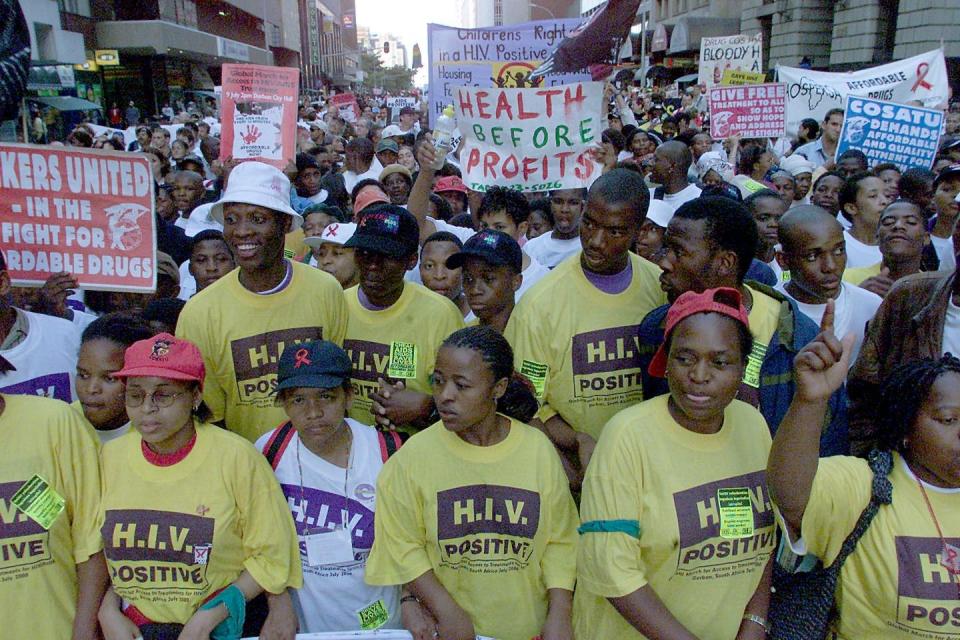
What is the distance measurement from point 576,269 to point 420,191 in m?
1.72

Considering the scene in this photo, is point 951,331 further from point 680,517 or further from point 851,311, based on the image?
point 680,517

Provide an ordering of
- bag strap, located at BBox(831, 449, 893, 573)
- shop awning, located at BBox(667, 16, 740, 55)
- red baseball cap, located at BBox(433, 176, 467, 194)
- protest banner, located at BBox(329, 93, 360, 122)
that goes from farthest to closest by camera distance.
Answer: shop awning, located at BBox(667, 16, 740, 55), protest banner, located at BBox(329, 93, 360, 122), red baseball cap, located at BBox(433, 176, 467, 194), bag strap, located at BBox(831, 449, 893, 573)

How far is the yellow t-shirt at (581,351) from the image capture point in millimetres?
2951

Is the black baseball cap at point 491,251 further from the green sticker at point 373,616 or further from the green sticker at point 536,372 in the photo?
the green sticker at point 373,616

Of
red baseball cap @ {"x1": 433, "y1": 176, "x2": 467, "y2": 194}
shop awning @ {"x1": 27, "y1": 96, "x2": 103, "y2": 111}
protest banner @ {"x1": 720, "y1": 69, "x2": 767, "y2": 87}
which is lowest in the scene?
red baseball cap @ {"x1": 433, "y1": 176, "x2": 467, "y2": 194}

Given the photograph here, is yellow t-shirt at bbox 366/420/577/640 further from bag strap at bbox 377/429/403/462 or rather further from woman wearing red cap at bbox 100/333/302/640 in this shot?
woman wearing red cap at bbox 100/333/302/640

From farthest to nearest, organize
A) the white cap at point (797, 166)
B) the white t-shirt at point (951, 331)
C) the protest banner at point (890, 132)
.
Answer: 1. the white cap at point (797, 166)
2. the protest banner at point (890, 132)
3. the white t-shirt at point (951, 331)

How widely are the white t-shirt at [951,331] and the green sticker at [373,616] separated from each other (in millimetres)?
2376

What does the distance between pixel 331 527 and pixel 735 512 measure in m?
1.46

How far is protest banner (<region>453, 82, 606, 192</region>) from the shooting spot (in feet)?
15.9

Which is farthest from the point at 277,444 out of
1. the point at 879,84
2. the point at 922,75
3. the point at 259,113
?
the point at 922,75

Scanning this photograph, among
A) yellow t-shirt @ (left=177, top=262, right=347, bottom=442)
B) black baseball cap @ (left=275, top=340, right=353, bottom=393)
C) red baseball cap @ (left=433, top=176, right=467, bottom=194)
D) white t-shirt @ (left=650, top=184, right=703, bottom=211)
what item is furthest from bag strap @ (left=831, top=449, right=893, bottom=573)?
red baseball cap @ (left=433, top=176, right=467, bottom=194)

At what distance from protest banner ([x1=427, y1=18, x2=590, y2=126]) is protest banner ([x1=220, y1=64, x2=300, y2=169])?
6.68ft

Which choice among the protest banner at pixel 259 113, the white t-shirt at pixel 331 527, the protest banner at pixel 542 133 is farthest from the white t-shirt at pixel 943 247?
the protest banner at pixel 259 113
